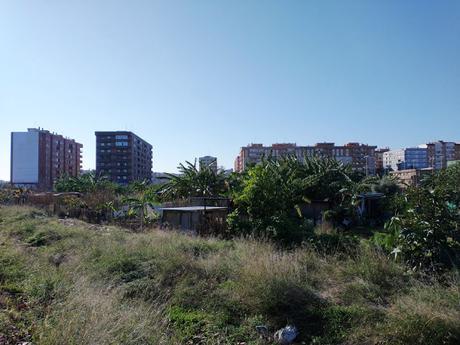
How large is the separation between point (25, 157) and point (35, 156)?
3.01 m

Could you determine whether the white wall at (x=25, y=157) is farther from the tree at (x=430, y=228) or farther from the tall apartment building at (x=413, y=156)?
the tree at (x=430, y=228)

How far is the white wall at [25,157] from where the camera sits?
4006 inches

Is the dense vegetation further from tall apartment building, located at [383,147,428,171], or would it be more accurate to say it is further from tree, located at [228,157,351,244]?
tall apartment building, located at [383,147,428,171]

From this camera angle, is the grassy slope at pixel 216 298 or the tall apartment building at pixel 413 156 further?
the tall apartment building at pixel 413 156

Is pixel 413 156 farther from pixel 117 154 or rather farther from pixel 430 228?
pixel 430 228

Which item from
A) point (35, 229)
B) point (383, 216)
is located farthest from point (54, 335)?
point (383, 216)

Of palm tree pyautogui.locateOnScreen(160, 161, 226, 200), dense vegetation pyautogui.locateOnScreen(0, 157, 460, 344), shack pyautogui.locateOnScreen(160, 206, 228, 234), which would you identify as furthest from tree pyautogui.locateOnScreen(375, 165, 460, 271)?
palm tree pyautogui.locateOnScreen(160, 161, 226, 200)

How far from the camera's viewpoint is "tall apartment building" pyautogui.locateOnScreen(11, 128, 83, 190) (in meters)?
101

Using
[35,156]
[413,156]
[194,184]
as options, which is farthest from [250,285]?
[413,156]

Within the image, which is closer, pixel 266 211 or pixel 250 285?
pixel 250 285

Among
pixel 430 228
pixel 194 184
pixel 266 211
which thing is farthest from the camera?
pixel 194 184

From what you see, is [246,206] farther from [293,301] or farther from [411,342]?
[411,342]

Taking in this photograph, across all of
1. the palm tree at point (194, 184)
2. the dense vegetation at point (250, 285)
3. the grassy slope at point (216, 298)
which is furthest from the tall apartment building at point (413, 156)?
the grassy slope at point (216, 298)

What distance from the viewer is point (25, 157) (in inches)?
4023
